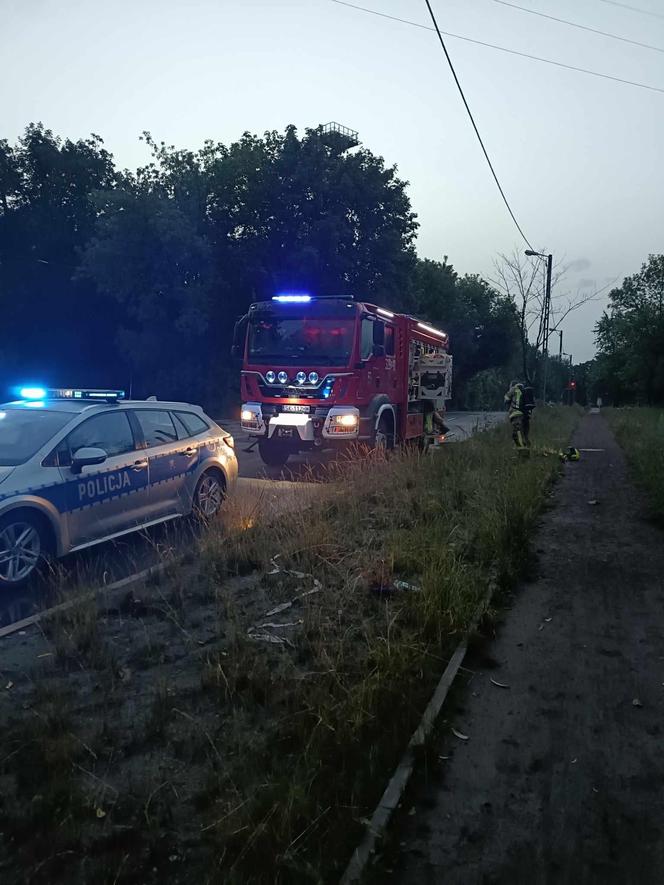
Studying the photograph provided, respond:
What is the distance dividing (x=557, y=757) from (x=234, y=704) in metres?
1.68

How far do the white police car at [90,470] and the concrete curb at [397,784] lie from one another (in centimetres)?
353

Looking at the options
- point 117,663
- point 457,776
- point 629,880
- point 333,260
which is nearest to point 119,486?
point 117,663

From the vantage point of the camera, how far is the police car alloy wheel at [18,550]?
548 cm

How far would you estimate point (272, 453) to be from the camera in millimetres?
13352

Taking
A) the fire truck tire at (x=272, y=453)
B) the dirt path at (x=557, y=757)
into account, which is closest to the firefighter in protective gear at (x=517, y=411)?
the fire truck tire at (x=272, y=453)

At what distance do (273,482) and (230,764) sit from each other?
8.22 metres

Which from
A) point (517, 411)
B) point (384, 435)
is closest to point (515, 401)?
point (517, 411)

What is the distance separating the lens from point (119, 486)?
6.64 meters

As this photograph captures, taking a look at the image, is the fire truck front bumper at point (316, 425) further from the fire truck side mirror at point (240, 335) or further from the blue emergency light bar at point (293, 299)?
the blue emergency light bar at point (293, 299)

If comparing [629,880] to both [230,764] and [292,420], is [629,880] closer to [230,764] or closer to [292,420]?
[230,764]

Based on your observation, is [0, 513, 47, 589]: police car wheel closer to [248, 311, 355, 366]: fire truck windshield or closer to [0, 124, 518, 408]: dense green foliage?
[248, 311, 355, 366]: fire truck windshield

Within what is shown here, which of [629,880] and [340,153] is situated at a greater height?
[340,153]

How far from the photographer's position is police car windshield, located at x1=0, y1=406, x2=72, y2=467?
236 inches

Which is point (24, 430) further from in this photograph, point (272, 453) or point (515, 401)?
point (515, 401)
